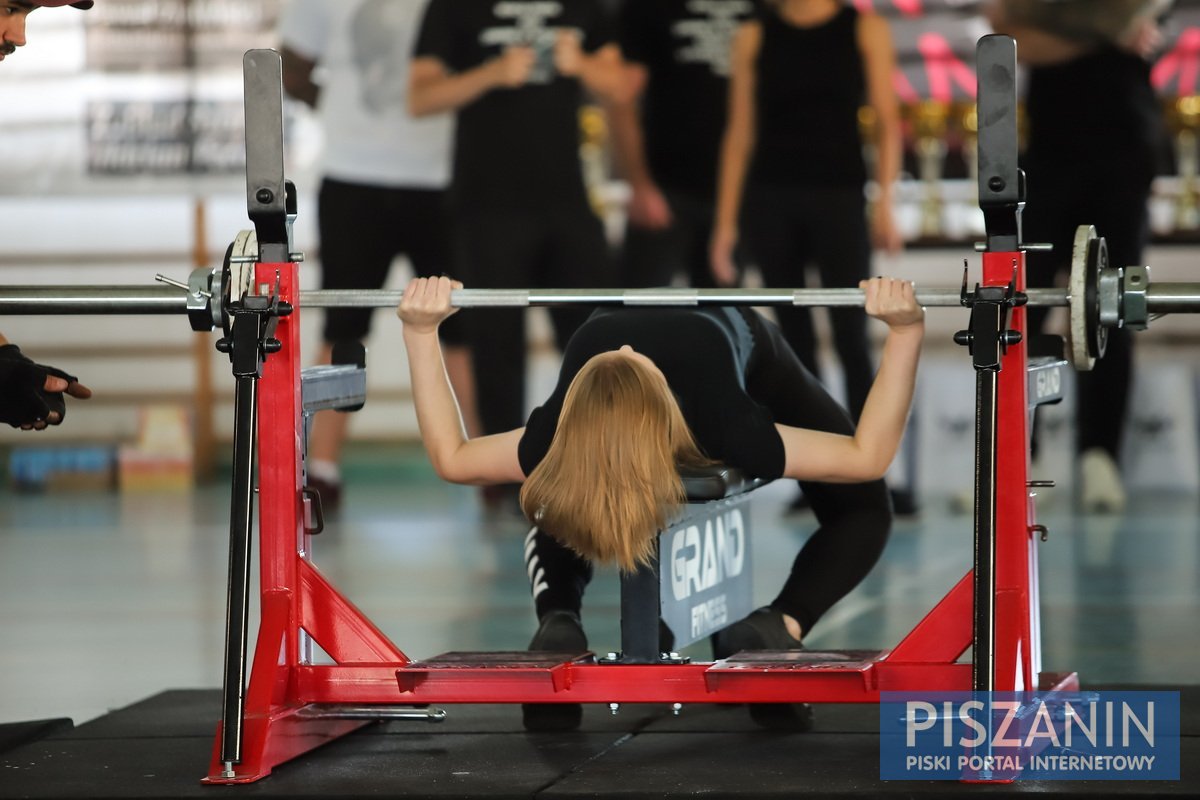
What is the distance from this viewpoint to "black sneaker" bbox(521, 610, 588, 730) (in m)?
2.65

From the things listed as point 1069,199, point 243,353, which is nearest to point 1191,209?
point 1069,199

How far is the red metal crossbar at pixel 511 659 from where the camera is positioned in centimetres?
236

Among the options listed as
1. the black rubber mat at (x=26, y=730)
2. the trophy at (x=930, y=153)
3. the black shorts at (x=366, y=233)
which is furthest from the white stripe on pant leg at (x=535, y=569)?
the trophy at (x=930, y=153)

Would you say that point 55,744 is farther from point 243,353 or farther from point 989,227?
point 989,227

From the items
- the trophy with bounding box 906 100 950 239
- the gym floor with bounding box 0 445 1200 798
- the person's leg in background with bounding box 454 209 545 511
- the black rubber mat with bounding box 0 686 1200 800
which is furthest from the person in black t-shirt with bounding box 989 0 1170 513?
the black rubber mat with bounding box 0 686 1200 800

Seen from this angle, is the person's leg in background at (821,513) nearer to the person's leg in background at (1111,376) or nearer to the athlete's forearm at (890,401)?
the athlete's forearm at (890,401)

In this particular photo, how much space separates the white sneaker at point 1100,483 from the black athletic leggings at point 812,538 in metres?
2.87

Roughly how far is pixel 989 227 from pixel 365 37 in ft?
12.1

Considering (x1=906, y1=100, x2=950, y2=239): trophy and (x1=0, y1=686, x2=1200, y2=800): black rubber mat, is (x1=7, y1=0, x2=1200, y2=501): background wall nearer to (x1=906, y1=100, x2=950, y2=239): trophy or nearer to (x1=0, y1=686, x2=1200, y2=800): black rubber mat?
(x1=906, y1=100, x2=950, y2=239): trophy

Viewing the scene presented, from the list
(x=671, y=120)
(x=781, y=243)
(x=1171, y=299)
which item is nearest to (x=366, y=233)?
(x=671, y=120)

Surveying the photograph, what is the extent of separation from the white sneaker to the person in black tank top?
0.86 metres

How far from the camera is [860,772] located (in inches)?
90.0

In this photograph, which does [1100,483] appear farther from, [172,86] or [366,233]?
[172,86]

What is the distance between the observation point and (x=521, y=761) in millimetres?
2426
